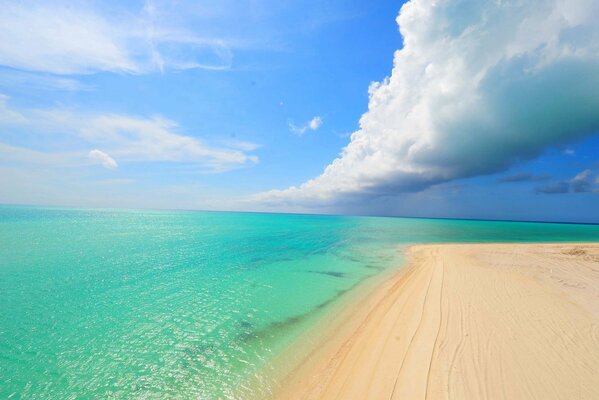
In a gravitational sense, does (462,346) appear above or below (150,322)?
above

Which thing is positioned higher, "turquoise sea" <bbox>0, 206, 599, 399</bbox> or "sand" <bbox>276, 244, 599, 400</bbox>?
"sand" <bbox>276, 244, 599, 400</bbox>

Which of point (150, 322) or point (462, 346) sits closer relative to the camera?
point (462, 346)

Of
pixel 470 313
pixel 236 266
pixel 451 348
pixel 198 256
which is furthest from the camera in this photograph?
pixel 198 256

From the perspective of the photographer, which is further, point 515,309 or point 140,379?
point 515,309

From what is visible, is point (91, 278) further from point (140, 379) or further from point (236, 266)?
point (140, 379)

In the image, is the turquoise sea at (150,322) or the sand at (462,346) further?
the turquoise sea at (150,322)

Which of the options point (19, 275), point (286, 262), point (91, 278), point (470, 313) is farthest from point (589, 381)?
point (19, 275)

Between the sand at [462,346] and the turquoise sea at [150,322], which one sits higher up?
the sand at [462,346]

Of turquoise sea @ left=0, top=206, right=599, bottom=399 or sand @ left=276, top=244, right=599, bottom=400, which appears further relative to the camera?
turquoise sea @ left=0, top=206, right=599, bottom=399
